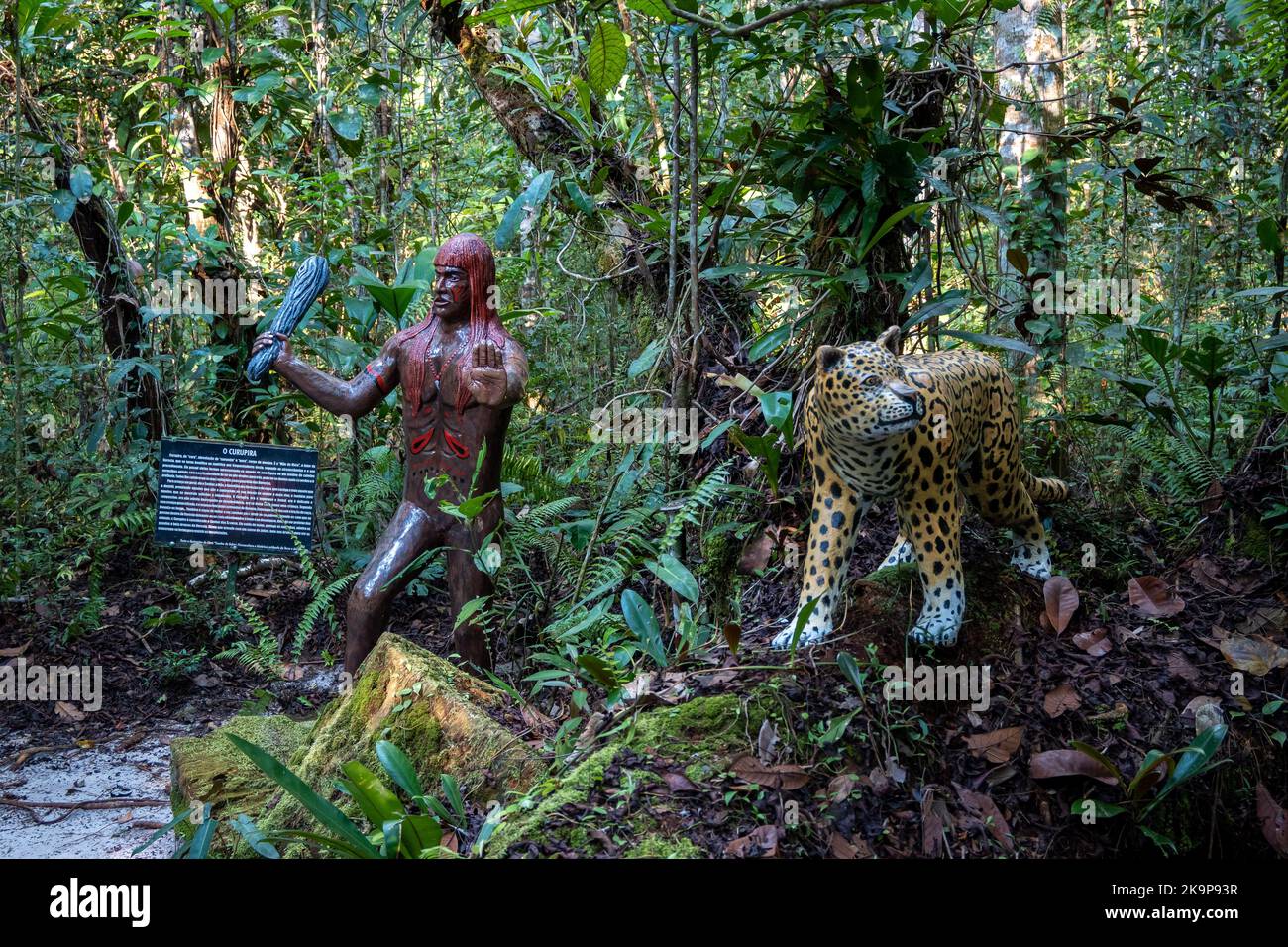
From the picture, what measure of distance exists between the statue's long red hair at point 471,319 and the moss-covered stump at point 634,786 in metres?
2.04

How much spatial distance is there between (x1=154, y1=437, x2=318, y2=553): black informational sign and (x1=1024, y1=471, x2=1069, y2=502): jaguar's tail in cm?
352

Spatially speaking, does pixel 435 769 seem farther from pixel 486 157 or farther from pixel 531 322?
pixel 486 157

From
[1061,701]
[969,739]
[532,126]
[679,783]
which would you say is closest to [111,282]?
[532,126]

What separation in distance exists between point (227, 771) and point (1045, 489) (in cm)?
357

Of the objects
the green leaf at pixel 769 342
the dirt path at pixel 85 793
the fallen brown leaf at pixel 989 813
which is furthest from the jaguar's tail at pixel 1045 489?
the dirt path at pixel 85 793

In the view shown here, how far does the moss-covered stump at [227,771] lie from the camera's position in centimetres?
375

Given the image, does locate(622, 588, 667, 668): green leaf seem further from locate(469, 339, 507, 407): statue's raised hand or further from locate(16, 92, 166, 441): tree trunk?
locate(16, 92, 166, 441): tree trunk

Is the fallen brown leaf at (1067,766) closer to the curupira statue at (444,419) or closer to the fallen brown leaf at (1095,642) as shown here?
the fallen brown leaf at (1095,642)

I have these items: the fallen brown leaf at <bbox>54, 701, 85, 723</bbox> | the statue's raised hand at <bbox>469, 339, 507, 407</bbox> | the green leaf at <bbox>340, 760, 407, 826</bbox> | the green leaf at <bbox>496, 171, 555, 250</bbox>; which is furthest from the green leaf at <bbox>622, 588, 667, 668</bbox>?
the fallen brown leaf at <bbox>54, 701, 85, 723</bbox>

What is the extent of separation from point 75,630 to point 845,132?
16.7 feet

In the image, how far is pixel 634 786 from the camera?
9.73 feet

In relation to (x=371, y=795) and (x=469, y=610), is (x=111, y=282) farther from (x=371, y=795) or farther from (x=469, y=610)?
(x=371, y=795)

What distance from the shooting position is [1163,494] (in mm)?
5289

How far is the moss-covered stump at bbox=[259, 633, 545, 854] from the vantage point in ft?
11.0
